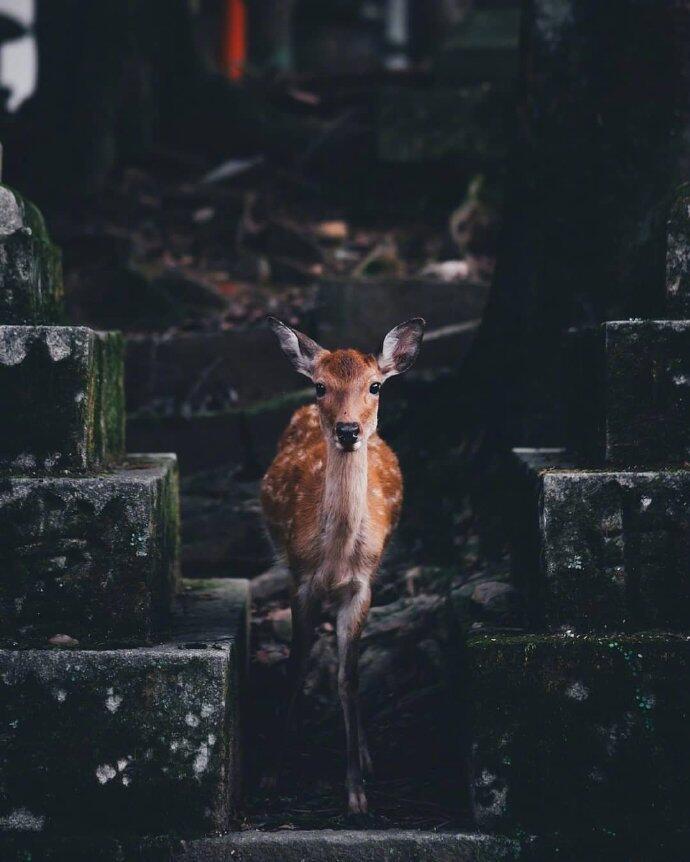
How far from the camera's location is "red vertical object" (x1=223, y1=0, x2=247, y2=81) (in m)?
18.9

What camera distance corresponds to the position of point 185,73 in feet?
37.8

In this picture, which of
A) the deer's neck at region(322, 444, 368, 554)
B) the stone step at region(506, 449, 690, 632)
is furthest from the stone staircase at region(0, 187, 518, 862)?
the stone step at region(506, 449, 690, 632)

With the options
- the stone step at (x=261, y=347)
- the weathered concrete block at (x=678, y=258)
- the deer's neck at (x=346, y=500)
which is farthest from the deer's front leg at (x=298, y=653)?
the stone step at (x=261, y=347)

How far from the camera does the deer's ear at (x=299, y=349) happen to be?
5023 mm

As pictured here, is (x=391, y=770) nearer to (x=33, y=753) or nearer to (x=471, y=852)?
(x=471, y=852)

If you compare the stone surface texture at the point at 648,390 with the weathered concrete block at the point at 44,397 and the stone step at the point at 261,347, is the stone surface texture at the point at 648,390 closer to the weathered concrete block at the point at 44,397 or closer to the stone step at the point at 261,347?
the weathered concrete block at the point at 44,397

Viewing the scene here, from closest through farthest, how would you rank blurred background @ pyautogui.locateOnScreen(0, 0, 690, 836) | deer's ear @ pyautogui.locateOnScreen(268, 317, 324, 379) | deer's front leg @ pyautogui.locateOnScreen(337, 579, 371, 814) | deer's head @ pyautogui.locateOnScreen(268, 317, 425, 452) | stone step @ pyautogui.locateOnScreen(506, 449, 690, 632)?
stone step @ pyautogui.locateOnScreen(506, 449, 690, 632) → deer's front leg @ pyautogui.locateOnScreen(337, 579, 371, 814) → deer's head @ pyautogui.locateOnScreen(268, 317, 425, 452) → deer's ear @ pyautogui.locateOnScreen(268, 317, 324, 379) → blurred background @ pyautogui.locateOnScreen(0, 0, 690, 836)

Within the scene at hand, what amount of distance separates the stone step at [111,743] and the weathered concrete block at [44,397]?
69cm

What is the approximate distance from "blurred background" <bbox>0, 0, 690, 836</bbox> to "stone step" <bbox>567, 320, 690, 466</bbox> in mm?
265

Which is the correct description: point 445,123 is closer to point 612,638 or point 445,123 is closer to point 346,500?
point 346,500

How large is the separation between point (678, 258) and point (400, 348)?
116 centimetres

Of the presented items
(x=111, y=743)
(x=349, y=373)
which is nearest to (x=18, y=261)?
(x=349, y=373)

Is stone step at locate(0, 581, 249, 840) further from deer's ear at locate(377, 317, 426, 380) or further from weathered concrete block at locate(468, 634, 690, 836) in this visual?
deer's ear at locate(377, 317, 426, 380)

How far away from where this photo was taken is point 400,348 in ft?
16.4
